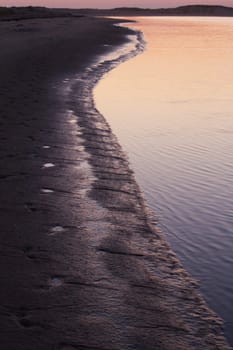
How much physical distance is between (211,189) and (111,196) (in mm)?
1598

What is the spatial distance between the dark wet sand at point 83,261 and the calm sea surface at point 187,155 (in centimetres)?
29

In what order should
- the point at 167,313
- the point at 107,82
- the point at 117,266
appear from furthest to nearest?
the point at 107,82 < the point at 117,266 < the point at 167,313

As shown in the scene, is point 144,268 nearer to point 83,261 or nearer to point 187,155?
point 83,261

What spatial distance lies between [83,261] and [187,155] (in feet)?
17.3

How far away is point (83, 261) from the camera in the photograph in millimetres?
5430

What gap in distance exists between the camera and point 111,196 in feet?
24.5

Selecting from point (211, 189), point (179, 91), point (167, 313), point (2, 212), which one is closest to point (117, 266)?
point (167, 313)

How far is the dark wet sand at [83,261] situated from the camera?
423 cm

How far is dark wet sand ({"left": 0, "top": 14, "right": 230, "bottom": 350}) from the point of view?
4234 millimetres

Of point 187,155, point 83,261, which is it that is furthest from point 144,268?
point 187,155

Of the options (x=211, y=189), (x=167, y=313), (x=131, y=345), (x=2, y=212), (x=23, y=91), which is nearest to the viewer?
(x=131, y=345)

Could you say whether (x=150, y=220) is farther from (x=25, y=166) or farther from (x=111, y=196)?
(x=25, y=166)

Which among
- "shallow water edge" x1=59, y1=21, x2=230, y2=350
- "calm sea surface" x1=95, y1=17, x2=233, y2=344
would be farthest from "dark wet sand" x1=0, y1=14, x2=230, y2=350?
"calm sea surface" x1=95, y1=17, x2=233, y2=344

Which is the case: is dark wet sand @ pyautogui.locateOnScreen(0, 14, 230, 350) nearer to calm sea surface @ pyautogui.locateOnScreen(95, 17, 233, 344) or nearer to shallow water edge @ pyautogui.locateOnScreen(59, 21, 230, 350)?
shallow water edge @ pyautogui.locateOnScreen(59, 21, 230, 350)
